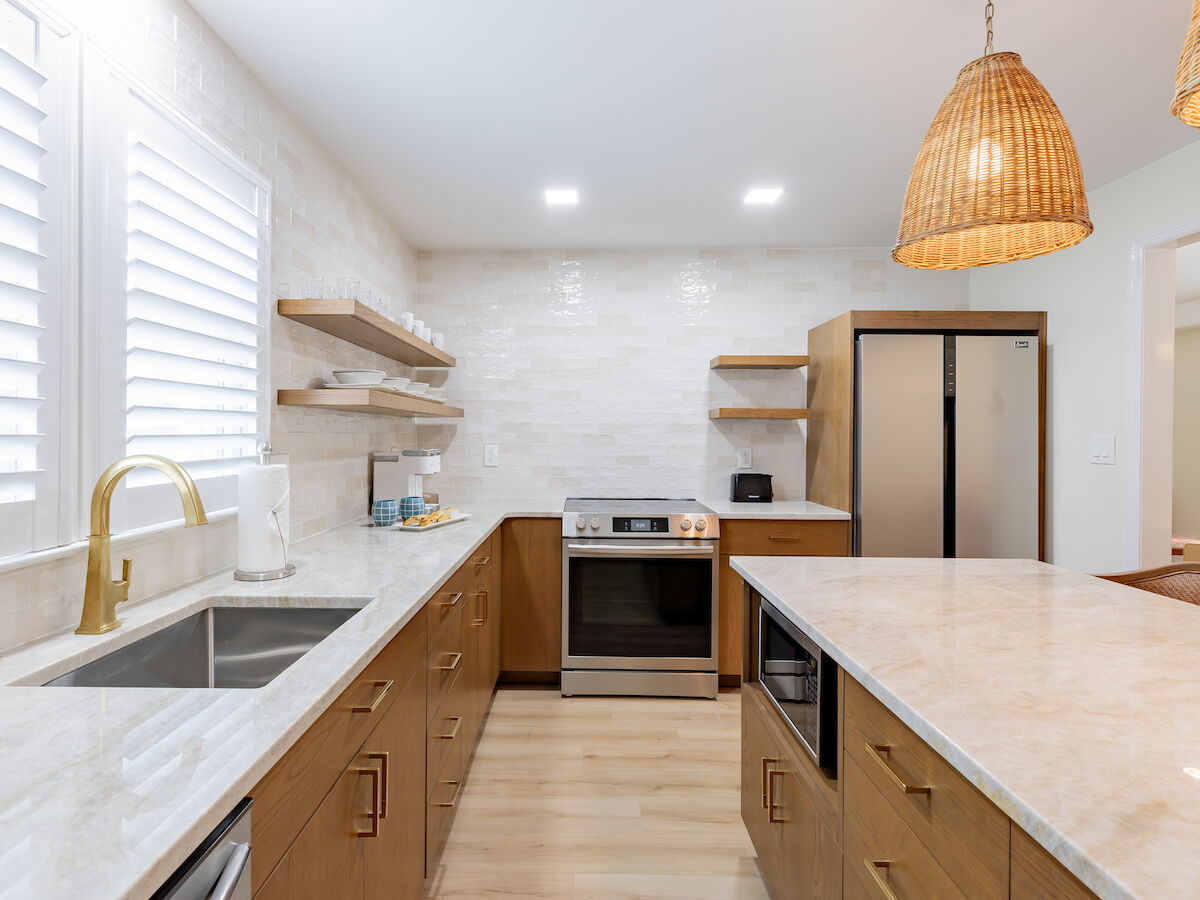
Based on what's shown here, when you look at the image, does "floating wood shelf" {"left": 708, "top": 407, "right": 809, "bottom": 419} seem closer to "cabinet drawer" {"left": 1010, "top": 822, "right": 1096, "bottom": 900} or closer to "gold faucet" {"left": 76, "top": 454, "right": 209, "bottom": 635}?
"gold faucet" {"left": 76, "top": 454, "right": 209, "bottom": 635}

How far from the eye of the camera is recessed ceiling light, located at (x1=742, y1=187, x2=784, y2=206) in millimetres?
2992

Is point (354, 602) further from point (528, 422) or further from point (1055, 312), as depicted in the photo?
point (1055, 312)

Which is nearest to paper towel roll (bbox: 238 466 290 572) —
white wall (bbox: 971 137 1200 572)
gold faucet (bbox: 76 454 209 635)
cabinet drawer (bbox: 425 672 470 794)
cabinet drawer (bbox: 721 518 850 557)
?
gold faucet (bbox: 76 454 209 635)

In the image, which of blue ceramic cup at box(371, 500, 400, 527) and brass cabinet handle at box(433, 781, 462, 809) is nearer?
brass cabinet handle at box(433, 781, 462, 809)

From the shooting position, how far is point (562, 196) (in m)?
3.06

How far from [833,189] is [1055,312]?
133 cm

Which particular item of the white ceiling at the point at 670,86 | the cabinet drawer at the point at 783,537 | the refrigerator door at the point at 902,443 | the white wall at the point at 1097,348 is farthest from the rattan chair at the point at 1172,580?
the white ceiling at the point at 670,86

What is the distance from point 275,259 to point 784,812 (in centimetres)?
226

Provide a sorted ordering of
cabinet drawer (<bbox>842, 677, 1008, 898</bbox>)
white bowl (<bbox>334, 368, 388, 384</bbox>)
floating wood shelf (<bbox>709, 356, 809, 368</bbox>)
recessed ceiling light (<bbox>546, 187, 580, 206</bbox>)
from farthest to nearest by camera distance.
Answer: floating wood shelf (<bbox>709, 356, 809, 368</bbox>) < recessed ceiling light (<bbox>546, 187, 580, 206</bbox>) < white bowl (<bbox>334, 368, 388, 384</bbox>) < cabinet drawer (<bbox>842, 677, 1008, 898</bbox>)

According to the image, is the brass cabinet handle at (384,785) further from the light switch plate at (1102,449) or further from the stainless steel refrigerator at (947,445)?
the light switch plate at (1102,449)

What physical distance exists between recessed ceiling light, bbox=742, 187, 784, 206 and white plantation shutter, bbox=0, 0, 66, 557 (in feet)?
8.36

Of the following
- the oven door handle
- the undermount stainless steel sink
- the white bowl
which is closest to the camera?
the undermount stainless steel sink

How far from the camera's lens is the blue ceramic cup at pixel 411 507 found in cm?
287

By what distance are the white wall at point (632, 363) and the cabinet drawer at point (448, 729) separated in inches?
70.2
